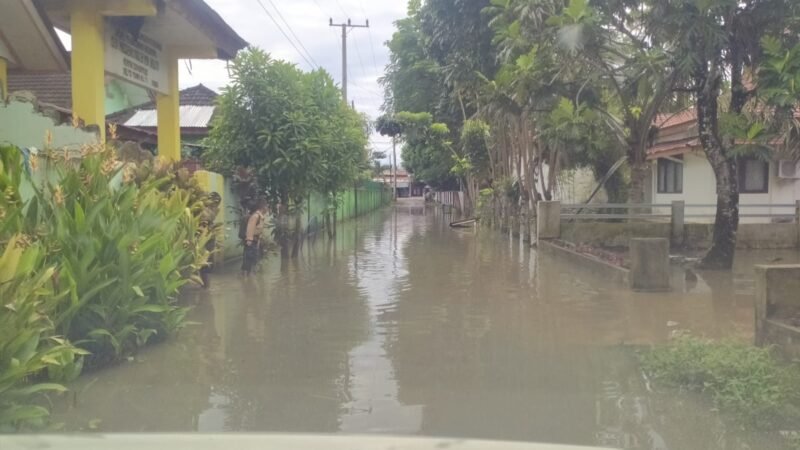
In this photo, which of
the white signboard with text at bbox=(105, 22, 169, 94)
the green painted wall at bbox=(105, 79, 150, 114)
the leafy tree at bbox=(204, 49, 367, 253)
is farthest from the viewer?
the leafy tree at bbox=(204, 49, 367, 253)

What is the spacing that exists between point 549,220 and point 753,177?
6.30 m

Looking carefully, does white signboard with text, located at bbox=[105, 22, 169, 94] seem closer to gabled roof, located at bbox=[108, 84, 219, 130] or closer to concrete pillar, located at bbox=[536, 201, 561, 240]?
gabled roof, located at bbox=[108, 84, 219, 130]

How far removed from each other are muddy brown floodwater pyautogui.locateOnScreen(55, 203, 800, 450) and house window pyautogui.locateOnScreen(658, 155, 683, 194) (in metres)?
Result: 10.5

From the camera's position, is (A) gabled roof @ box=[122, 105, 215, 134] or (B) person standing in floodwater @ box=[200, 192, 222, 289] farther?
(A) gabled roof @ box=[122, 105, 215, 134]

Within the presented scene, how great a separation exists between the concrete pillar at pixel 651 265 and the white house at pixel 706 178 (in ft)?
27.8

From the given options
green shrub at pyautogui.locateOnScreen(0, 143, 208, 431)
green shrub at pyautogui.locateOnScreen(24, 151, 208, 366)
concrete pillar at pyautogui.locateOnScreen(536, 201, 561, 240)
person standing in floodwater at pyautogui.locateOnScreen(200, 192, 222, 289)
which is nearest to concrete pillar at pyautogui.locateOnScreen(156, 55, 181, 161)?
person standing in floodwater at pyautogui.locateOnScreen(200, 192, 222, 289)

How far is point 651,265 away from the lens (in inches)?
425

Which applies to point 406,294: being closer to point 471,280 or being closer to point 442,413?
point 471,280

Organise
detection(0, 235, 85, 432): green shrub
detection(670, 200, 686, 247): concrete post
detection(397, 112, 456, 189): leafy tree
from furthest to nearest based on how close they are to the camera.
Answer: detection(397, 112, 456, 189): leafy tree
detection(670, 200, 686, 247): concrete post
detection(0, 235, 85, 432): green shrub

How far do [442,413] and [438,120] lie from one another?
30.8 metres

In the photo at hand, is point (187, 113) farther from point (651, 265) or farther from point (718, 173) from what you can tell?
point (651, 265)

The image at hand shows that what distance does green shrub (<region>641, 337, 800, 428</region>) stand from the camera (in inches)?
197

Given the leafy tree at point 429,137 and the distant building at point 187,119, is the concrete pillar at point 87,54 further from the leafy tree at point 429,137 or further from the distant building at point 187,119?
the leafy tree at point 429,137

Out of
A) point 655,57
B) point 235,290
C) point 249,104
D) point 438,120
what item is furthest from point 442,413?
point 438,120
